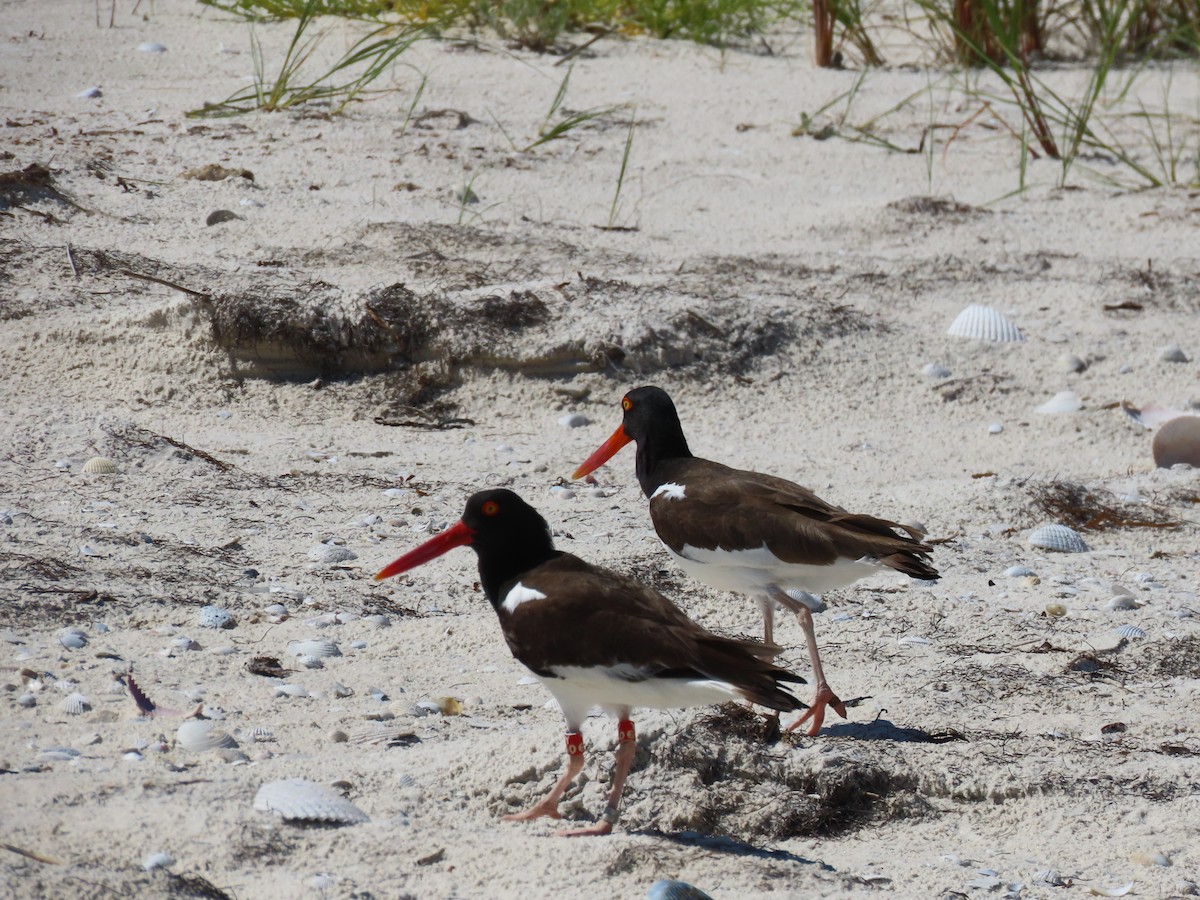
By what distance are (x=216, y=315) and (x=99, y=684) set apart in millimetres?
2420

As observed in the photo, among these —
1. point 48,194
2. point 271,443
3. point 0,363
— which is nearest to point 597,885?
point 271,443

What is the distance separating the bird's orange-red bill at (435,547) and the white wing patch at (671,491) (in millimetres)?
674

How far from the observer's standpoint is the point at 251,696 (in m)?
3.39

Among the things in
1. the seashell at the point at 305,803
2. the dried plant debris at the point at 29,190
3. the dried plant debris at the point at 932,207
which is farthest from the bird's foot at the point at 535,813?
the dried plant debris at the point at 932,207

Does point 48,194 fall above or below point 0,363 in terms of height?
above

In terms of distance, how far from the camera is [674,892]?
2549 mm

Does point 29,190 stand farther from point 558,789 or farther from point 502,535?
point 558,789

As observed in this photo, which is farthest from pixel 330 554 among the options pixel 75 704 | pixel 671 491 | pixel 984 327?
pixel 984 327

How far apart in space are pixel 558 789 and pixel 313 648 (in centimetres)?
98

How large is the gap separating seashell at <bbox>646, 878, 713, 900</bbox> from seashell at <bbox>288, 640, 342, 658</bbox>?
138cm

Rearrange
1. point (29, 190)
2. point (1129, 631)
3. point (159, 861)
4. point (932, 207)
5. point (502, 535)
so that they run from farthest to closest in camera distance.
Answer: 1. point (932, 207)
2. point (29, 190)
3. point (1129, 631)
4. point (502, 535)
5. point (159, 861)

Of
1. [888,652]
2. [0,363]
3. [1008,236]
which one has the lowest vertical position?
[888,652]

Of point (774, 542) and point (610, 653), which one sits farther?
point (774, 542)

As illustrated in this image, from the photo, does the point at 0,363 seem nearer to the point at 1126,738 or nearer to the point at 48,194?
the point at 48,194
